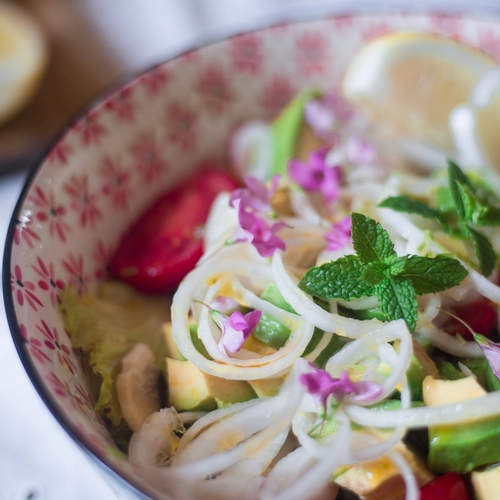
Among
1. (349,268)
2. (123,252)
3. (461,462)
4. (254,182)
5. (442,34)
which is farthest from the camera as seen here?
(442,34)

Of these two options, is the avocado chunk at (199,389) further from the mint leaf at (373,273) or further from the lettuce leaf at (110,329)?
the mint leaf at (373,273)

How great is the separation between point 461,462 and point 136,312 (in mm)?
653

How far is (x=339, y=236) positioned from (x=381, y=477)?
399 mm


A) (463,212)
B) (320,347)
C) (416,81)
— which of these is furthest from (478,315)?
(416,81)

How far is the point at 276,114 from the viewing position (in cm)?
147

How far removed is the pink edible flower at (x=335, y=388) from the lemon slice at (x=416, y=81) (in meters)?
0.73

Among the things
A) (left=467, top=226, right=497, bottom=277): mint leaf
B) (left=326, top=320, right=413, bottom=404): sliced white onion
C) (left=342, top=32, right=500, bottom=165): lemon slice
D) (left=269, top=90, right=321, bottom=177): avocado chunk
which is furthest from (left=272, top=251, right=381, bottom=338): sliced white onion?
(left=342, top=32, right=500, bottom=165): lemon slice

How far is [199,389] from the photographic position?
855mm

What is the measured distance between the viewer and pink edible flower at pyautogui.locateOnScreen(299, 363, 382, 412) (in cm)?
77

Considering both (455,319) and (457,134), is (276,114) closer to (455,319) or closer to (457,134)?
(457,134)

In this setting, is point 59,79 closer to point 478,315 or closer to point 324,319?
point 324,319

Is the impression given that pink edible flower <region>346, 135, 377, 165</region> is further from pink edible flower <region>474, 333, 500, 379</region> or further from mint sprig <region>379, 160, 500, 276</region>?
pink edible flower <region>474, 333, 500, 379</region>

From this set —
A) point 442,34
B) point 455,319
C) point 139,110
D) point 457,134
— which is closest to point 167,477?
point 455,319

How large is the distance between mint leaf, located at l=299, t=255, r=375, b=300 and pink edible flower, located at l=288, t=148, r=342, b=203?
1.08ft
